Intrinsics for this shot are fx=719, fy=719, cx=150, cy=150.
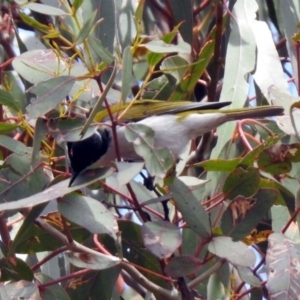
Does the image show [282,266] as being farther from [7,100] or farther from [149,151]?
[7,100]

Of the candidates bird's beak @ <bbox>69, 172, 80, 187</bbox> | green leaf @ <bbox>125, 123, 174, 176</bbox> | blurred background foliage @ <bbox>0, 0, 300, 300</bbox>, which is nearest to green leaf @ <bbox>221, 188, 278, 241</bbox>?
blurred background foliage @ <bbox>0, 0, 300, 300</bbox>

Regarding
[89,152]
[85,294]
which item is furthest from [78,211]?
[89,152]

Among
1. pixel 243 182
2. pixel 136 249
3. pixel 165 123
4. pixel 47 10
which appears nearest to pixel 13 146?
pixel 47 10

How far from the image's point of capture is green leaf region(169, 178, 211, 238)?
1.63 m

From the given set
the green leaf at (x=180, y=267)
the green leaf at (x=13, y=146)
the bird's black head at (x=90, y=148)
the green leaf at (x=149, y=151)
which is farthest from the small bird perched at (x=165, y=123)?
the green leaf at (x=180, y=267)

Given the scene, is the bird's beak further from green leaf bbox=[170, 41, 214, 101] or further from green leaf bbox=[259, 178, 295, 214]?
green leaf bbox=[170, 41, 214, 101]

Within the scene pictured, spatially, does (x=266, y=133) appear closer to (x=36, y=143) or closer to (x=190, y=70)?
(x=190, y=70)

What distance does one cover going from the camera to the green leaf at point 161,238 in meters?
1.49

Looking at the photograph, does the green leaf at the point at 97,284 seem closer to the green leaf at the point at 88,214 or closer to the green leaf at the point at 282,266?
the green leaf at the point at 88,214

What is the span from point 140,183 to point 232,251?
0.63 m

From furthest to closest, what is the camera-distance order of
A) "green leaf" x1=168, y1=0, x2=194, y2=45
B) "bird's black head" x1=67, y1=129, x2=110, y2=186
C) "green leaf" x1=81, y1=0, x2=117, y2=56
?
"green leaf" x1=168, y1=0, x2=194, y2=45 < "green leaf" x1=81, y1=0, x2=117, y2=56 < "bird's black head" x1=67, y1=129, x2=110, y2=186

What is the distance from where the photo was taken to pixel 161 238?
5.00ft

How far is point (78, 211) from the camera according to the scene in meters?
1.60

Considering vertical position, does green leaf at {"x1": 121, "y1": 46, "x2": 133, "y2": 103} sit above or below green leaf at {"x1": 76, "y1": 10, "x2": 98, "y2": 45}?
below
